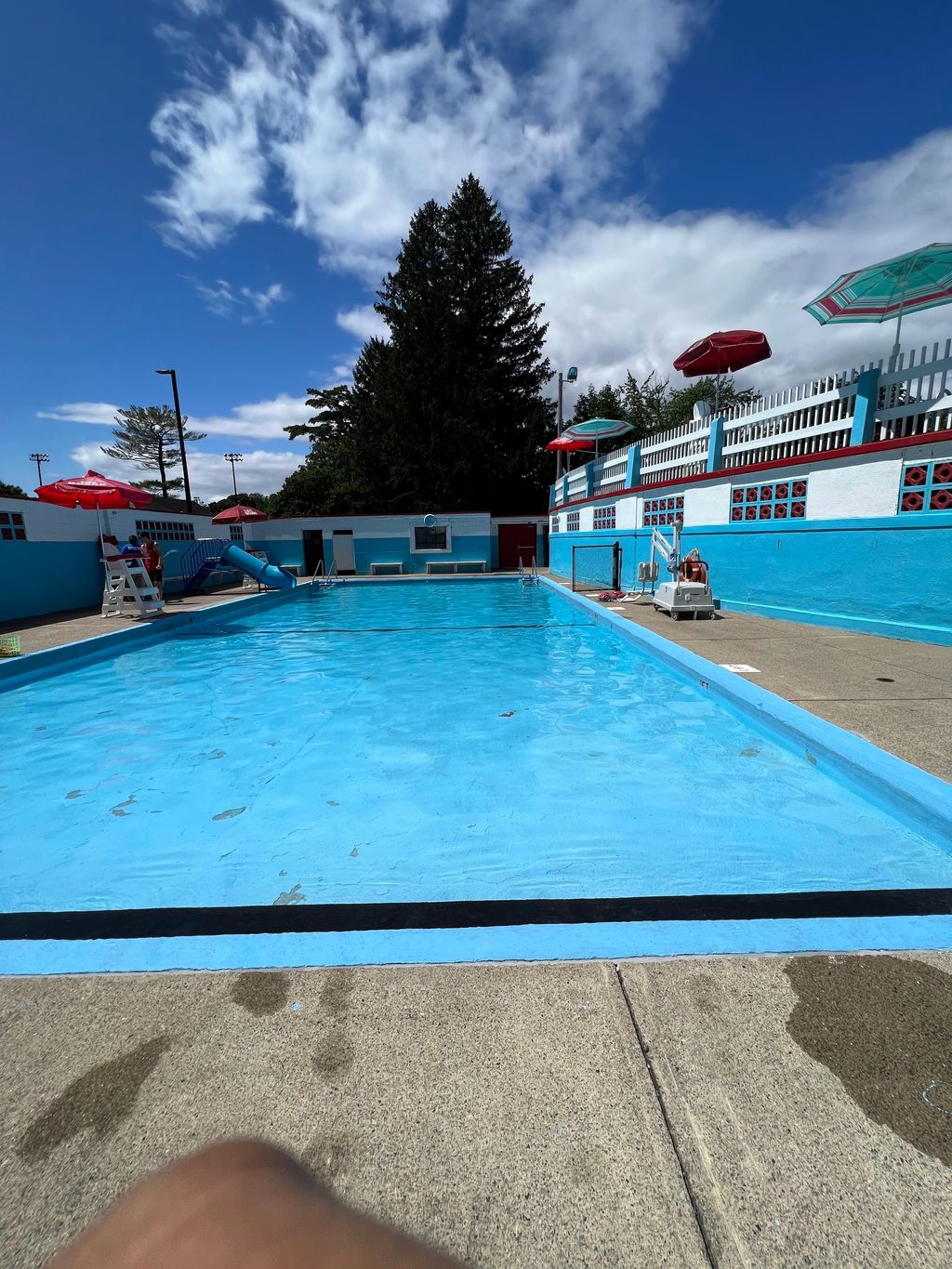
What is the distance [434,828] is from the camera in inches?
148

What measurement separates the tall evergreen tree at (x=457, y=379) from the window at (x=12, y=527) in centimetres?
2218

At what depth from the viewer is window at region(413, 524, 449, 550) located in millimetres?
28328

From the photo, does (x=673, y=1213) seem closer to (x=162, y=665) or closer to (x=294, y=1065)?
(x=294, y=1065)

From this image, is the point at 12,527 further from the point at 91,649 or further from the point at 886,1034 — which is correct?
the point at 886,1034

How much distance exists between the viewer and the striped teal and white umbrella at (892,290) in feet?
23.0

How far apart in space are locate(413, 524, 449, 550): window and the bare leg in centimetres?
2794

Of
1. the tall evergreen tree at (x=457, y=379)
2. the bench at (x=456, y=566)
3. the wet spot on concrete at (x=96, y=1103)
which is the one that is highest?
the tall evergreen tree at (x=457, y=379)

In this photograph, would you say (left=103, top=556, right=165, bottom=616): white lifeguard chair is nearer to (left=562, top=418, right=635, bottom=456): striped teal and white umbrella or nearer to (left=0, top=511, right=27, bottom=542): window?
(left=0, top=511, right=27, bottom=542): window

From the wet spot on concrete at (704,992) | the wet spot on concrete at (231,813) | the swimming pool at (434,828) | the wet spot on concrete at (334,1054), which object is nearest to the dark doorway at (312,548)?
the swimming pool at (434,828)

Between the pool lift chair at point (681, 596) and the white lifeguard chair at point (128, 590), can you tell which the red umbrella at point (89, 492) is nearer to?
the white lifeguard chair at point (128, 590)

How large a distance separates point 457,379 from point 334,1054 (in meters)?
35.2

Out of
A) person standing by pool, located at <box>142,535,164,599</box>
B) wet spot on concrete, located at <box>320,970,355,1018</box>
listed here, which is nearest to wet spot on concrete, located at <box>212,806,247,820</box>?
wet spot on concrete, located at <box>320,970,355,1018</box>

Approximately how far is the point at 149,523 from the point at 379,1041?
1938 cm

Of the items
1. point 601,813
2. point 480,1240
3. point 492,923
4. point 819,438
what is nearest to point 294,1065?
point 480,1240
